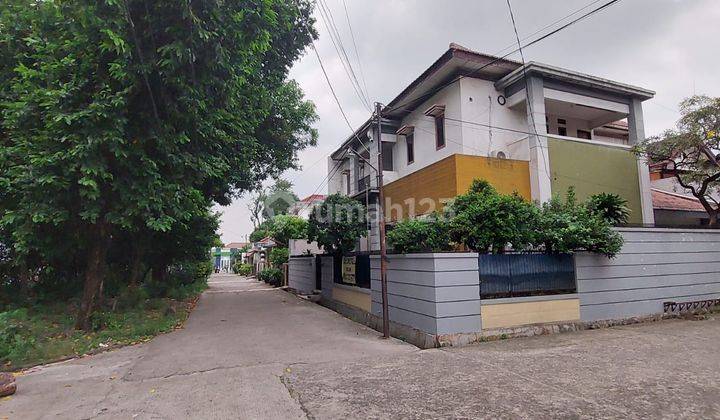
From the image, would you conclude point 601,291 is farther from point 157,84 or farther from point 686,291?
point 157,84

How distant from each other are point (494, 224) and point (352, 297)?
4.67 metres

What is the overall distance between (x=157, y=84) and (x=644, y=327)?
33.1 ft

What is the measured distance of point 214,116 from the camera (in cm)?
720

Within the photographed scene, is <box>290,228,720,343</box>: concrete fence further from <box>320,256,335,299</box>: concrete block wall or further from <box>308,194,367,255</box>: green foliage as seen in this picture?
<box>320,256,335,299</box>: concrete block wall

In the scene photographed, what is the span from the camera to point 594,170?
1193 centimetres

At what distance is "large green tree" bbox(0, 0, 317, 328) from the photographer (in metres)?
5.96

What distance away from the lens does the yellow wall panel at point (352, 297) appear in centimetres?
937

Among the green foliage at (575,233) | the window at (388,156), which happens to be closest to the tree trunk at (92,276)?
the green foliage at (575,233)

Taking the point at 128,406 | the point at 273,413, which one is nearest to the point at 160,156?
the point at 128,406

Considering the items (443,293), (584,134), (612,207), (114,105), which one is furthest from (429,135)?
(114,105)

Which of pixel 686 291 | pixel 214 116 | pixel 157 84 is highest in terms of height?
pixel 157 84

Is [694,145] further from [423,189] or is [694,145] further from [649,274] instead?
[423,189]

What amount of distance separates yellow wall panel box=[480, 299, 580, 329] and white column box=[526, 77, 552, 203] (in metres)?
4.08

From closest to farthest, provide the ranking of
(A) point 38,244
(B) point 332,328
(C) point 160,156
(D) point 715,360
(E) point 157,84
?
(D) point 715,360 → (E) point 157,84 → (C) point 160,156 → (A) point 38,244 → (B) point 332,328
